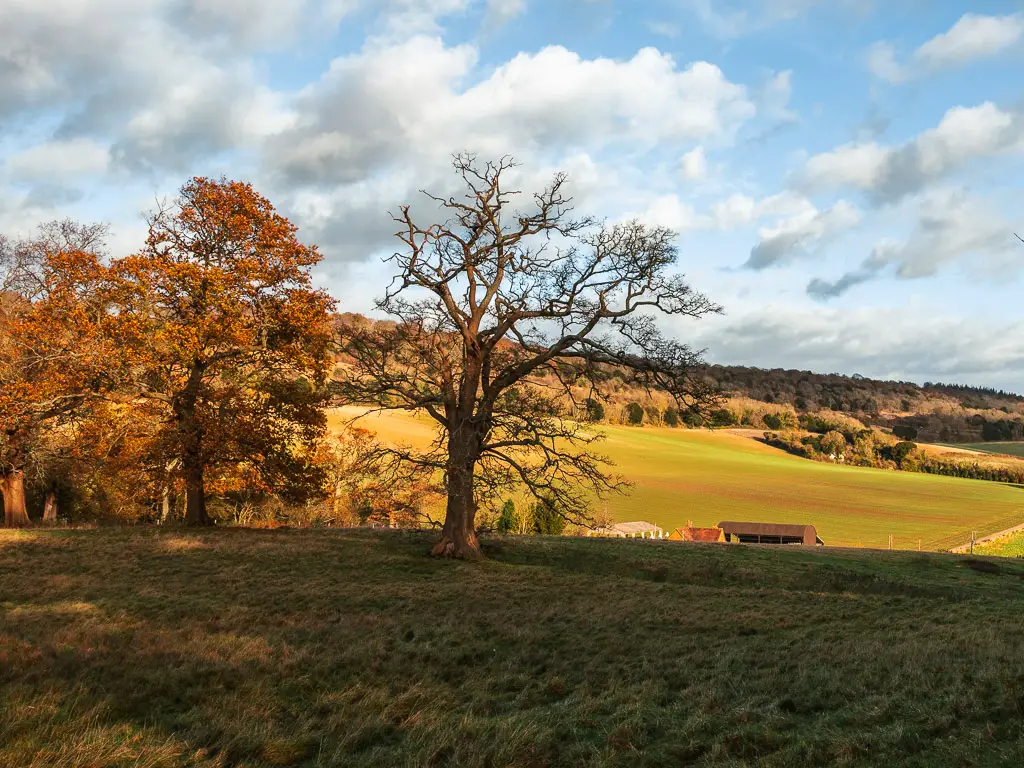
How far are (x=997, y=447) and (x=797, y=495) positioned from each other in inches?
3347

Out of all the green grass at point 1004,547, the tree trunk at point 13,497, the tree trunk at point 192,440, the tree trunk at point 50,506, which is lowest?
the green grass at point 1004,547

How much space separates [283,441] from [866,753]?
920 inches

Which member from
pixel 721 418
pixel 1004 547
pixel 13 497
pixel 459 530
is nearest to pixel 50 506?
pixel 13 497

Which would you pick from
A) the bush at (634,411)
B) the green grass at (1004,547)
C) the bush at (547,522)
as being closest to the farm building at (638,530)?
the bush at (547,522)

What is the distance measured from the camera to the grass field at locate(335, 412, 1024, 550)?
218ft

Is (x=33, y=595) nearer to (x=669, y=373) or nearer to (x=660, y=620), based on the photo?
(x=660, y=620)

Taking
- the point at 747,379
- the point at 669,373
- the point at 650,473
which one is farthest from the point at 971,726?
the point at 747,379

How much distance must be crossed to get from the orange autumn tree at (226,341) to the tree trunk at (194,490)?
40 millimetres

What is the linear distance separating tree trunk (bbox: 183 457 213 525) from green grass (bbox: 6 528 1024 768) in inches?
230

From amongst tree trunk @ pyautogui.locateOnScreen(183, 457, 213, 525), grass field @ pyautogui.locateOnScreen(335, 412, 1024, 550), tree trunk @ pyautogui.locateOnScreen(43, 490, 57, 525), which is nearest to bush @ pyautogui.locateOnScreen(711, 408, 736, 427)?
tree trunk @ pyautogui.locateOnScreen(183, 457, 213, 525)

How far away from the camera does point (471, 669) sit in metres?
10.2

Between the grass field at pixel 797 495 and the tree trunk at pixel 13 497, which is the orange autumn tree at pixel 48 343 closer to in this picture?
the tree trunk at pixel 13 497

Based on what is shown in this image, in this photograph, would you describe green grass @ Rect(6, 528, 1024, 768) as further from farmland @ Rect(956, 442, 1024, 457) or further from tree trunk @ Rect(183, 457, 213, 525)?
farmland @ Rect(956, 442, 1024, 457)

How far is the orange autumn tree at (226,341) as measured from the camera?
2419 centimetres
